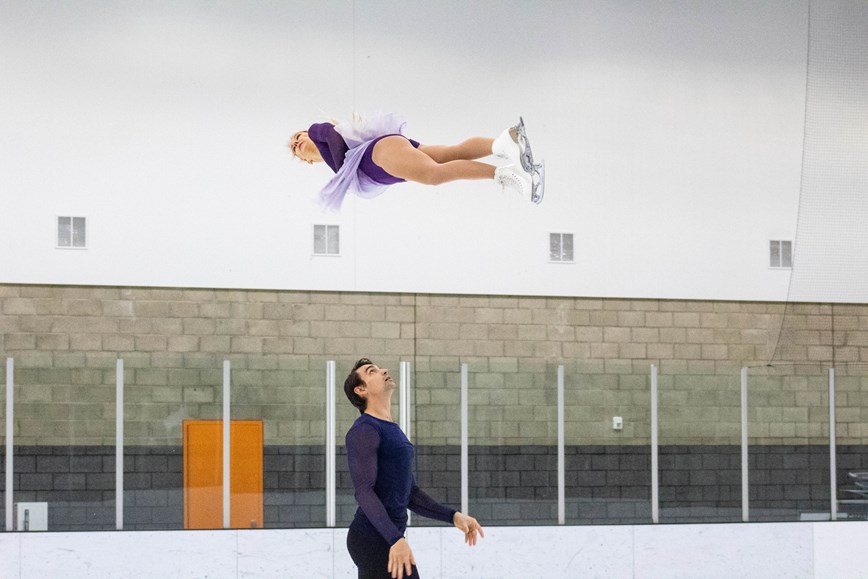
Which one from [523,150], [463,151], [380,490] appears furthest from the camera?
[463,151]

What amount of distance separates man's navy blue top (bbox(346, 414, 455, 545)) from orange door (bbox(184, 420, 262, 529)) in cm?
384

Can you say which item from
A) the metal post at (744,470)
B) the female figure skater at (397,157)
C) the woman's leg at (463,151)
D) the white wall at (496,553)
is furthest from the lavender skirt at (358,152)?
the metal post at (744,470)

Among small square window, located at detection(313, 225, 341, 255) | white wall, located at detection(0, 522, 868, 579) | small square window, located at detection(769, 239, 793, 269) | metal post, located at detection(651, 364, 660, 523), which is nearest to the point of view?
white wall, located at detection(0, 522, 868, 579)

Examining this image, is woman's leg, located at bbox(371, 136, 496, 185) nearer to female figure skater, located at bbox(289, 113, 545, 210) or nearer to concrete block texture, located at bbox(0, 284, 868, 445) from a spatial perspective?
female figure skater, located at bbox(289, 113, 545, 210)

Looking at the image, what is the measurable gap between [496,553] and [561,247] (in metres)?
2.47

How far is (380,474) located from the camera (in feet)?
15.7

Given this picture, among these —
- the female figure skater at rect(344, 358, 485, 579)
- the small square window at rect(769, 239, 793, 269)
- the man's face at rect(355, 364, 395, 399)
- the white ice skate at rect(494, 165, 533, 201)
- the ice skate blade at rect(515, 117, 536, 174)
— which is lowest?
the female figure skater at rect(344, 358, 485, 579)

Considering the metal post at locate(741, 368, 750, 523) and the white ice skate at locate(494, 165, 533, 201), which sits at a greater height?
the white ice skate at locate(494, 165, 533, 201)

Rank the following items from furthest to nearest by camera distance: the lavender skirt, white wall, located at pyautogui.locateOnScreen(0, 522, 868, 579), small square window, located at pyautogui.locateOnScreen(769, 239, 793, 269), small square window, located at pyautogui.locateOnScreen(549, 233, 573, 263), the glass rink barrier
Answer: small square window, located at pyautogui.locateOnScreen(769, 239, 793, 269) → small square window, located at pyautogui.locateOnScreen(549, 233, 573, 263) → the glass rink barrier → white wall, located at pyautogui.locateOnScreen(0, 522, 868, 579) → the lavender skirt

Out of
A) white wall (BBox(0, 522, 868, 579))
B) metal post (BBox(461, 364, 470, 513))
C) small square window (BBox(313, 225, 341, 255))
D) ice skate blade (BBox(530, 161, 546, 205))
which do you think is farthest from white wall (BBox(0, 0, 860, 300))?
ice skate blade (BBox(530, 161, 546, 205))

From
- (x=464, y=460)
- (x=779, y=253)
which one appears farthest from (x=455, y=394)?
(x=779, y=253)

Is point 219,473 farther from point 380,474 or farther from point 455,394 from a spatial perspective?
point 380,474

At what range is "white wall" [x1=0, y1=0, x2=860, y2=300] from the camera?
8.87m

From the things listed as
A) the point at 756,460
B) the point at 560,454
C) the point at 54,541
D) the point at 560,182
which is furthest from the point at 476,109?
the point at 54,541
